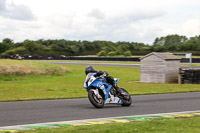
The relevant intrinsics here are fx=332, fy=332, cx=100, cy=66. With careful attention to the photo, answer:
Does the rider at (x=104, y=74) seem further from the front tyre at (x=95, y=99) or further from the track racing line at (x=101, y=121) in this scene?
the track racing line at (x=101, y=121)

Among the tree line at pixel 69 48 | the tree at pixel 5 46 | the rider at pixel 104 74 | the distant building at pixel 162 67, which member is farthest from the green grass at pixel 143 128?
the tree at pixel 5 46

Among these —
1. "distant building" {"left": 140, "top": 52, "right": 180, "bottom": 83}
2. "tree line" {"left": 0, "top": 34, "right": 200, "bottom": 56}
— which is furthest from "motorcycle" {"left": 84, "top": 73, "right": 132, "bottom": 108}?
"tree line" {"left": 0, "top": 34, "right": 200, "bottom": 56}

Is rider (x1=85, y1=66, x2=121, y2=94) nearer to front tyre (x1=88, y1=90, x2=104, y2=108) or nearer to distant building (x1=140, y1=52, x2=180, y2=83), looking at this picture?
front tyre (x1=88, y1=90, x2=104, y2=108)

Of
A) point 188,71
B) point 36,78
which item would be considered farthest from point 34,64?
point 188,71

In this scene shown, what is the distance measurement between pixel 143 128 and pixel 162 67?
17304 millimetres

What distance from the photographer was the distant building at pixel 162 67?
23314 millimetres

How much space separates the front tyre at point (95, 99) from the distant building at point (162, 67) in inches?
557

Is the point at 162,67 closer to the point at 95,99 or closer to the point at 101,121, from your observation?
the point at 95,99

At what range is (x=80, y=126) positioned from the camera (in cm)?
673

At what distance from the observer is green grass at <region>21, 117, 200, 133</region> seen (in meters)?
6.18

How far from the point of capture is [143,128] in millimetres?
6477

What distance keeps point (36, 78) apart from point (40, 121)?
22.3 meters

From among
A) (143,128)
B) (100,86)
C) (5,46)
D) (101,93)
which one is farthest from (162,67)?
(5,46)

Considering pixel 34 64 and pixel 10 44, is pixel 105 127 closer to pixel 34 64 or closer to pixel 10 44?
pixel 34 64
